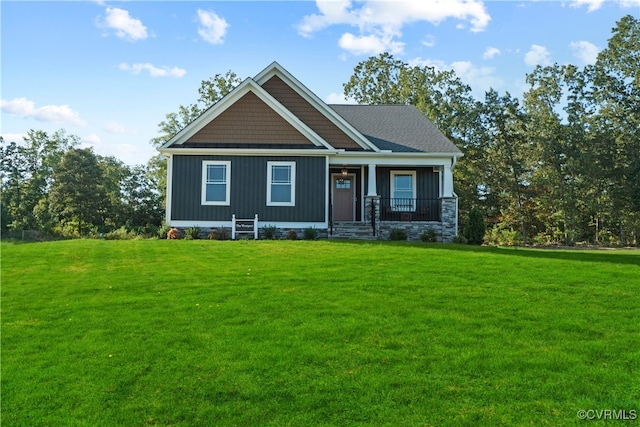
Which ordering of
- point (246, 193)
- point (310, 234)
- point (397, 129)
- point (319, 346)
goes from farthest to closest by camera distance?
point (397, 129)
point (246, 193)
point (310, 234)
point (319, 346)

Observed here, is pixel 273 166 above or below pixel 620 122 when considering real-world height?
below

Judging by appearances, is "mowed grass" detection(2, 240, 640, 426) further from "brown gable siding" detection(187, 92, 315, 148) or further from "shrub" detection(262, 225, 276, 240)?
"brown gable siding" detection(187, 92, 315, 148)

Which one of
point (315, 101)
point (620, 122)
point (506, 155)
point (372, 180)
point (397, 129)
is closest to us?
point (372, 180)

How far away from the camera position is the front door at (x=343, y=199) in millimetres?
19966

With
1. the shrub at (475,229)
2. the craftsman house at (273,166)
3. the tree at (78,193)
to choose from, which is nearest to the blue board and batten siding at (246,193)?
the craftsman house at (273,166)

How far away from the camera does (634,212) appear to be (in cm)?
2977

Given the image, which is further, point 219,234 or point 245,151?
point 245,151

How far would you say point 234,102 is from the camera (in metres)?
17.9

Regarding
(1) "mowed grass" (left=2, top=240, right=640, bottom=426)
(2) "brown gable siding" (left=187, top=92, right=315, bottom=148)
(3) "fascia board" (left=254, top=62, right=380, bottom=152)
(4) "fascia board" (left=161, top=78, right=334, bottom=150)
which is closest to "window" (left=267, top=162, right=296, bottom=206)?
(2) "brown gable siding" (left=187, top=92, right=315, bottom=148)

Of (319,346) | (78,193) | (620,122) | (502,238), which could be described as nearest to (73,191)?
(78,193)

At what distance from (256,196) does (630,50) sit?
26.8 m

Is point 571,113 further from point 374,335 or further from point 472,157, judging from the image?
point 374,335

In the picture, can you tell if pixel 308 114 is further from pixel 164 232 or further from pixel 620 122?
pixel 620 122

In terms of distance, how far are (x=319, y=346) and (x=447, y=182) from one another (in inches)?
560
